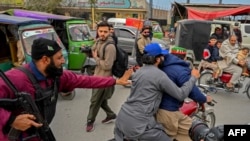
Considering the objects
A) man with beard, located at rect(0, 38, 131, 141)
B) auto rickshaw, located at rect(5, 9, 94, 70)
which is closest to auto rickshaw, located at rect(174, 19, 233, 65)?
auto rickshaw, located at rect(5, 9, 94, 70)

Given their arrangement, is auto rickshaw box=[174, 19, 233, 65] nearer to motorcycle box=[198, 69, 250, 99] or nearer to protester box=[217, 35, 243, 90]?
motorcycle box=[198, 69, 250, 99]

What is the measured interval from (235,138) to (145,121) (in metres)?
1.32

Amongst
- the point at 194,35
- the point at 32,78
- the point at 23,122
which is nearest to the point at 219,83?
the point at 194,35

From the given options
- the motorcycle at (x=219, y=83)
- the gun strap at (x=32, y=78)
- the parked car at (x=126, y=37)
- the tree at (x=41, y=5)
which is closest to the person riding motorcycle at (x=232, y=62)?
the motorcycle at (x=219, y=83)

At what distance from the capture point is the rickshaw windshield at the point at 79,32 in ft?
29.8

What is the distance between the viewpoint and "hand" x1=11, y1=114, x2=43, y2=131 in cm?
197

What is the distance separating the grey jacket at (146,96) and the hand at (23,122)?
105 centimetres

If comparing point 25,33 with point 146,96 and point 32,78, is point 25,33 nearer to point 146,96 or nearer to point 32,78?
point 146,96

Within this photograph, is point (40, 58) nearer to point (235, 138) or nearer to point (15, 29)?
point (235, 138)

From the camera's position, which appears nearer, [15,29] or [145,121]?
[145,121]

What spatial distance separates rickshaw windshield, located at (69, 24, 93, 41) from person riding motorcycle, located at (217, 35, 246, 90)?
433cm

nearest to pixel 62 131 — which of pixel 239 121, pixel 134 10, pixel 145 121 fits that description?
pixel 145 121

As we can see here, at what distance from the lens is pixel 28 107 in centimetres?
201

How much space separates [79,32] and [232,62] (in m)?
4.71
